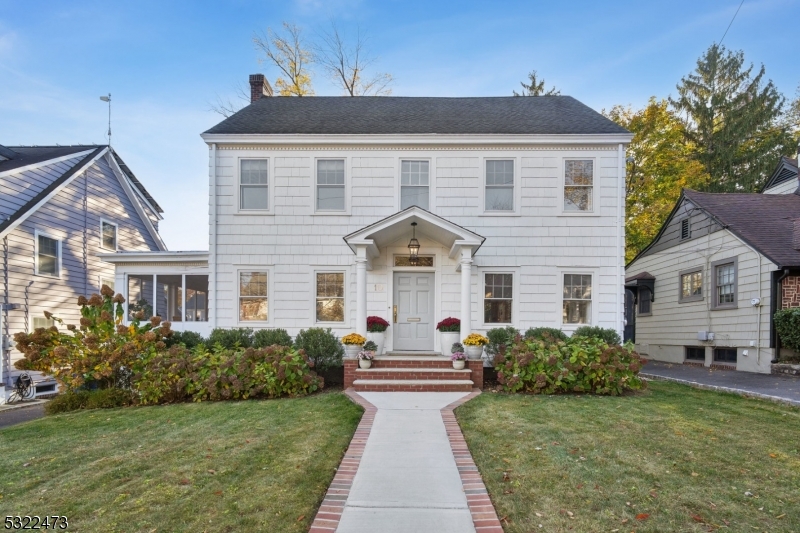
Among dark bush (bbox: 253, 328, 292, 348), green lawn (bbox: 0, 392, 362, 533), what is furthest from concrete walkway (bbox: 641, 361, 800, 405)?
dark bush (bbox: 253, 328, 292, 348)

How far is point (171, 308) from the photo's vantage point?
15.1 meters

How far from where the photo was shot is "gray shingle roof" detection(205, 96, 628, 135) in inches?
415

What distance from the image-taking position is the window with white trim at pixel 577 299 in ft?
34.0

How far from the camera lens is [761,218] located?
12555mm

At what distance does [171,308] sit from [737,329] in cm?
1758

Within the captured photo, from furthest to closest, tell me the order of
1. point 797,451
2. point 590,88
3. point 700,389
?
point 590,88 < point 700,389 < point 797,451

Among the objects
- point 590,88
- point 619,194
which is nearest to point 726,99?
point 590,88

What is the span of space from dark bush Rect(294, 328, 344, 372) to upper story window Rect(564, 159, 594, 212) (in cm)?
648

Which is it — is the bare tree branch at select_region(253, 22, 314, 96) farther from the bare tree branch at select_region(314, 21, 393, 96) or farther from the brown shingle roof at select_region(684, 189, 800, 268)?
the brown shingle roof at select_region(684, 189, 800, 268)

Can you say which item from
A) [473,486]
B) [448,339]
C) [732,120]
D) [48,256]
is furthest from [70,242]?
[732,120]

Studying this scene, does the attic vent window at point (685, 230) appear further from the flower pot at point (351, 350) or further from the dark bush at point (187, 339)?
the dark bush at point (187, 339)

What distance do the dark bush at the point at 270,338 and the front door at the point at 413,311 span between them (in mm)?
2543

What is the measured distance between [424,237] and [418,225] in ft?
2.51

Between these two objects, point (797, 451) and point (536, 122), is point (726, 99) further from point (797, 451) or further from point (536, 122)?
point (797, 451)
